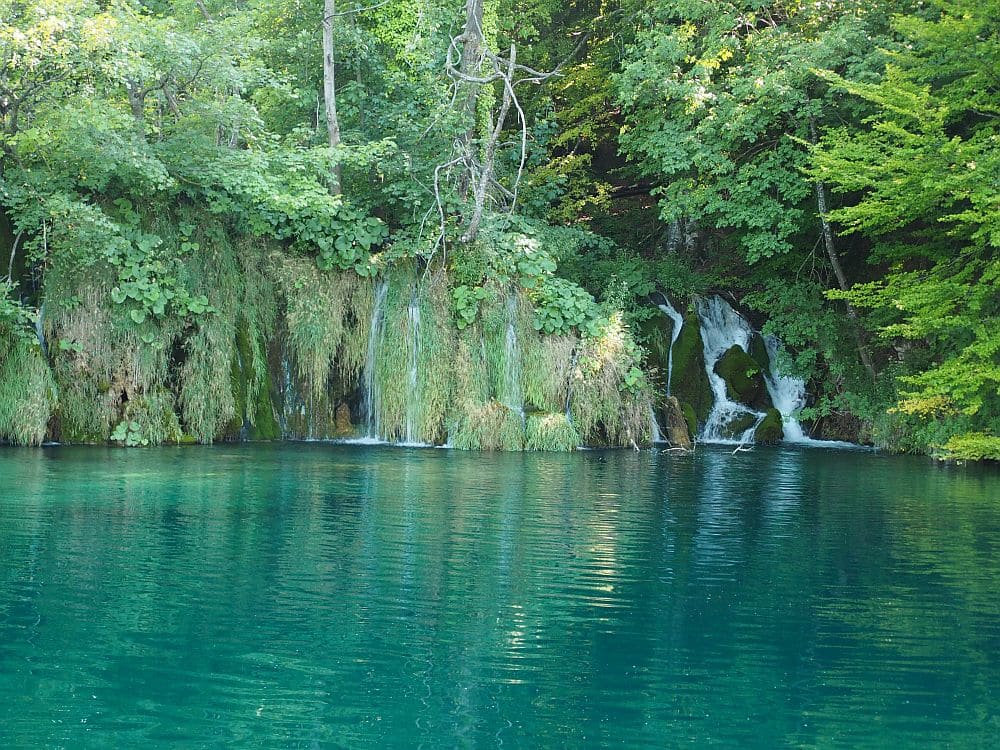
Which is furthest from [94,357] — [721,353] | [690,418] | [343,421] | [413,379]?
[721,353]

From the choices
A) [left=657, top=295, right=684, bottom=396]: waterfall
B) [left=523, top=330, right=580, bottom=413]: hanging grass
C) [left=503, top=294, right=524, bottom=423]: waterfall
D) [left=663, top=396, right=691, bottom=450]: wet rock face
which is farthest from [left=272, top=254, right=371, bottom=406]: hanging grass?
[left=657, top=295, right=684, bottom=396]: waterfall

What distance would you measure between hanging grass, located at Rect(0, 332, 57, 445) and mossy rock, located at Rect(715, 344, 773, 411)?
1181 cm

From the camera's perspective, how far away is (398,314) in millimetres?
18547

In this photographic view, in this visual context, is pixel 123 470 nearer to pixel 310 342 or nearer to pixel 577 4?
pixel 310 342

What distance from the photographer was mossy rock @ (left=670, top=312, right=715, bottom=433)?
68.6 feet

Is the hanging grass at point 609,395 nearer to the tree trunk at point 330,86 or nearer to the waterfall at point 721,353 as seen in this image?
the waterfall at point 721,353

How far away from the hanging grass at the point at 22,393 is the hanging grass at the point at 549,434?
7082 millimetres

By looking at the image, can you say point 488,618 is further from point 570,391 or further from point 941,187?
point 570,391

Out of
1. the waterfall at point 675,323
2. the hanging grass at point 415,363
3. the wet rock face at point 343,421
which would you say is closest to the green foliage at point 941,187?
the waterfall at point 675,323

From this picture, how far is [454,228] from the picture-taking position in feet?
63.9

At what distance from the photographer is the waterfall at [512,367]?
18.1 m

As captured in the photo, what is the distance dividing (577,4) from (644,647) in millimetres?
23176

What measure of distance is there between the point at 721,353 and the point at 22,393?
40.5ft

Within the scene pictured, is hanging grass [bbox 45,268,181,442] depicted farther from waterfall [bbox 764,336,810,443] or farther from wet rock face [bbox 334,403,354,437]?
waterfall [bbox 764,336,810,443]
